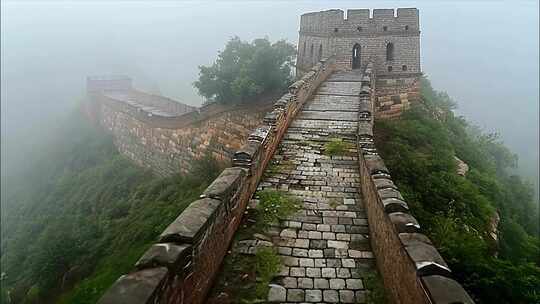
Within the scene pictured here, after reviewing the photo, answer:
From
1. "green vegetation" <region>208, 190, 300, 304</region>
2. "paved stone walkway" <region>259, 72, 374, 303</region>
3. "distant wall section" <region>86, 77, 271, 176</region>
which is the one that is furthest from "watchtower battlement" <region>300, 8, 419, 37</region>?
"green vegetation" <region>208, 190, 300, 304</region>

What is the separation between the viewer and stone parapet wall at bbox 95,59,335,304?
328 cm

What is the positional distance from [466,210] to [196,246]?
19.2 feet

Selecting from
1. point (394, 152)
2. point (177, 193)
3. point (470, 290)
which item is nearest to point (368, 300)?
point (470, 290)

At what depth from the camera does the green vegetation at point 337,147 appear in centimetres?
862

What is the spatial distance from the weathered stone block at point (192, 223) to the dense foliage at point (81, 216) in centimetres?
385

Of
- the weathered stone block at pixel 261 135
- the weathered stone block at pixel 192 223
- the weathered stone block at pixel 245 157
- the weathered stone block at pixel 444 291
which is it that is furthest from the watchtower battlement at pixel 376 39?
the weathered stone block at pixel 444 291

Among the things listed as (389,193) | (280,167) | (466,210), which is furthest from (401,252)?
(466,210)

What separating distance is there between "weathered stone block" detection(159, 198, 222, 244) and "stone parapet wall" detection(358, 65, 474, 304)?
1.89m

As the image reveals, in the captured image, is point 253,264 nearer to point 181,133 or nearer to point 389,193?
point 389,193

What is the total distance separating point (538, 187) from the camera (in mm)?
34938

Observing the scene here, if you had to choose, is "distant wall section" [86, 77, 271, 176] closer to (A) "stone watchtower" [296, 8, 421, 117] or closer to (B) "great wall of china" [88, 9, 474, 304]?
(B) "great wall of china" [88, 9, 474, 304]

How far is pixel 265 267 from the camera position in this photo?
5156 millimetres

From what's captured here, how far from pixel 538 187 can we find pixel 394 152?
3122cm

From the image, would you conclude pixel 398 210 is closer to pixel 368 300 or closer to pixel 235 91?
pixel 368 300
